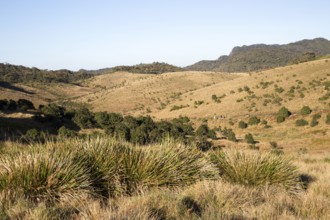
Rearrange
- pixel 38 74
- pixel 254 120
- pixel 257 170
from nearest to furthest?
pixel 257 170 → pixel 254 120 → pixel 38 74

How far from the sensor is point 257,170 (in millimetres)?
7281

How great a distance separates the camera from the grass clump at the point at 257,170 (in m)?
7.12

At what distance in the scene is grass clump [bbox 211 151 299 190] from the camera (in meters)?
7.12

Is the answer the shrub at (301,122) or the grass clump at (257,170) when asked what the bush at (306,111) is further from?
the grass clump at (257,170)

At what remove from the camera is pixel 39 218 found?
3949mm

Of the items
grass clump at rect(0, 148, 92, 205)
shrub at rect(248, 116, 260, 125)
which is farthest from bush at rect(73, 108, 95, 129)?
grass clump at rect(0, 148, 92, 205)

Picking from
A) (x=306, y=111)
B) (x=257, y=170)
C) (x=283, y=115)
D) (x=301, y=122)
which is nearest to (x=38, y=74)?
(x=283, y=115)

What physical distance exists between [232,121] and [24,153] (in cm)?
3870

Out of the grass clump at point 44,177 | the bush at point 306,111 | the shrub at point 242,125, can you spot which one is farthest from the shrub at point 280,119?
the grass clump at point 44,177

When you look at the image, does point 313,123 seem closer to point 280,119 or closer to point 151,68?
point 280,119

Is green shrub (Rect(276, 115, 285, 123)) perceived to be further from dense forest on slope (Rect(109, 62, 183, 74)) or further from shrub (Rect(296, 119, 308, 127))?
dense forest on slope (Rect(109, 62, 183, 74))

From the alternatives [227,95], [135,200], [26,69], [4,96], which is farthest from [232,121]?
[26,69]

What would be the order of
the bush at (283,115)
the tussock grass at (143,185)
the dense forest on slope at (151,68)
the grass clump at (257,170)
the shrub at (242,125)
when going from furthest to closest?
the dense forest on slope at (151,68), the shrub at (242,125), the bush at (283,115), the grass clump at (257,170), the tussock grass at (143,185)

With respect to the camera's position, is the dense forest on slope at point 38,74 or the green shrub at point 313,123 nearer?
the green shrub at point 313,123
